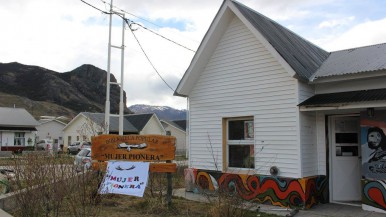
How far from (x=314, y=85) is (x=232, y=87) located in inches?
94.1

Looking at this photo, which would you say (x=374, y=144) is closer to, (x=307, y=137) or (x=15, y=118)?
(x=307, y=137)

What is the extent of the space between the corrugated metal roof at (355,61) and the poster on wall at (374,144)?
4.00ft

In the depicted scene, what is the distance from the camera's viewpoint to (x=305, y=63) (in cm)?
1091

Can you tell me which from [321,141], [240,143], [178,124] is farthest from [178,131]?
[321,141]

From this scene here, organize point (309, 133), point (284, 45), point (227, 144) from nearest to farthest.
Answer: point (309, 133)
point (284, 45)
point (227, 144)

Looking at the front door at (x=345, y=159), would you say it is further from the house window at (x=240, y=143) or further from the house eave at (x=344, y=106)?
the house window at (x=240, y=143)

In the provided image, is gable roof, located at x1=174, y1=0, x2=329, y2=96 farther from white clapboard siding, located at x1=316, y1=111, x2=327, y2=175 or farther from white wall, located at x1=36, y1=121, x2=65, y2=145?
white wall, located at x1=36, y1=121, x2=65, y2=145

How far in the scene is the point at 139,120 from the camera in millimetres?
58812

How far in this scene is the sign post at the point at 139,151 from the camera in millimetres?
9711

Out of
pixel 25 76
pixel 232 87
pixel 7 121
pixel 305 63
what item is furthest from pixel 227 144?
pixel 25 76

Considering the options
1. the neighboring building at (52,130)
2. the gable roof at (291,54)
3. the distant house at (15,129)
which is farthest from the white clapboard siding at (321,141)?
the neighboring building at (52,130)

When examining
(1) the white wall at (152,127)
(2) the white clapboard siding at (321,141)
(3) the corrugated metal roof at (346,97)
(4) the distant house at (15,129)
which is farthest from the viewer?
(1) the white wall at (152,127)

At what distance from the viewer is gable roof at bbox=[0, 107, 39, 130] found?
47.3m

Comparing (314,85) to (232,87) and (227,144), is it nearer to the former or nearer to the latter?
(232,87)
